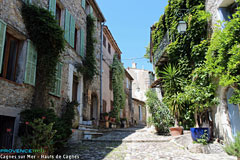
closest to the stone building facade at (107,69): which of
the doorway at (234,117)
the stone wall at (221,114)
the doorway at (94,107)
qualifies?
the doorway at (94,107)

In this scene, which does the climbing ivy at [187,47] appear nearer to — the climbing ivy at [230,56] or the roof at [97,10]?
the climbing ivy at [230,56]

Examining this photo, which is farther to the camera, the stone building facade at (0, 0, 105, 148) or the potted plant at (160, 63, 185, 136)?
the potted plant at (160, 63, 185, 136)

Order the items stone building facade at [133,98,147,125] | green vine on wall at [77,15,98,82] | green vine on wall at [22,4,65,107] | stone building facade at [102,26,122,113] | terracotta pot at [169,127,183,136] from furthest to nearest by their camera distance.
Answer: stone building facade at [133,98,147,125], stone building facade at [102,26,122,113], green vine on wall at [77,15,98,82], terracotta pot at [169,127,183,136], green vine on wall at [22,4,65,107]

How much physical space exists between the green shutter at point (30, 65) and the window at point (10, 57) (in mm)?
317

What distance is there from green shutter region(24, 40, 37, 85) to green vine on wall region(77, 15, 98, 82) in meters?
3.44

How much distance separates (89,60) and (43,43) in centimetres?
456

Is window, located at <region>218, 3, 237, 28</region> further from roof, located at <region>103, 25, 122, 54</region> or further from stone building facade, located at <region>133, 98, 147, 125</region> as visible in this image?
stone building facade, located at <region>133, 98, 147, 125</region>

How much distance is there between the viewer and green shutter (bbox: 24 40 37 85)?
5.66m

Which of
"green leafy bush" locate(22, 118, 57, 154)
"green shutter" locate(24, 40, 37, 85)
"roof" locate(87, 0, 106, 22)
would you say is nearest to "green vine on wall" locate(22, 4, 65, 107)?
"green shutter" locate(24, 40, 37, 85)

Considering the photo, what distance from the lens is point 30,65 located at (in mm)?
5820

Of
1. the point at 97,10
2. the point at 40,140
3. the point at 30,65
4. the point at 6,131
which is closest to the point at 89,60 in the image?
the point at 97,10

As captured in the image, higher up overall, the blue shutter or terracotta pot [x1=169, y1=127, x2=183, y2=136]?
the blue shutter

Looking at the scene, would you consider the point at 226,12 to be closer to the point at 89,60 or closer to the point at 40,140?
the point at 89,60

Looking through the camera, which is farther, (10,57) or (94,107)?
(94,107)
